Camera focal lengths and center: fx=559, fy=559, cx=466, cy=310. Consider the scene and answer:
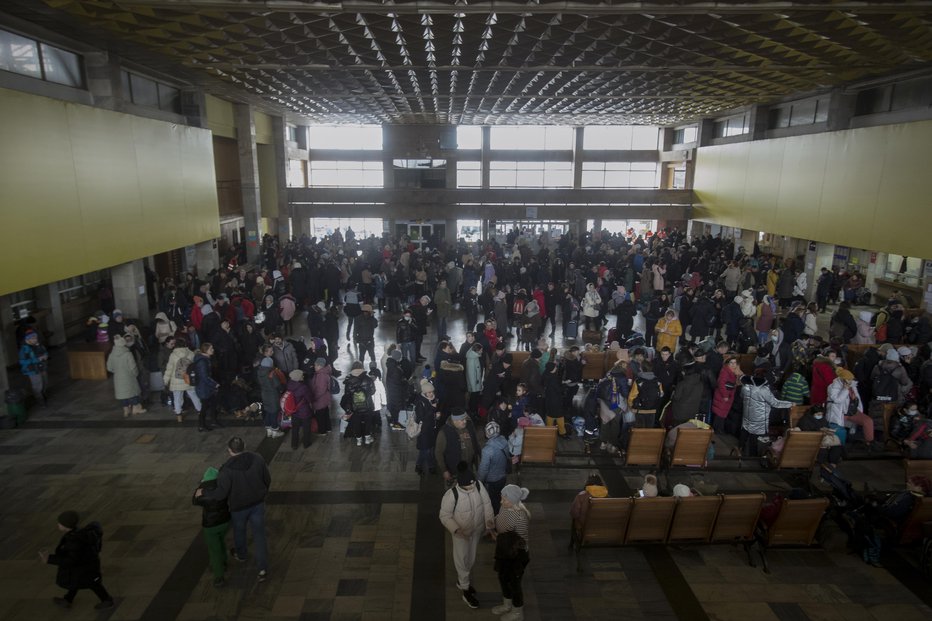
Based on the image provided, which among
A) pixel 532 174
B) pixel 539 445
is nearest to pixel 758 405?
pixel 539 445

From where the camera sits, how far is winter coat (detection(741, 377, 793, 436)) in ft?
27.2

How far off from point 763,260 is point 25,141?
21.4 metres

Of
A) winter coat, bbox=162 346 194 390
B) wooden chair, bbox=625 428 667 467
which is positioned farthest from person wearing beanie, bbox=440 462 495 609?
winter coat, bbox=162 346 194 390

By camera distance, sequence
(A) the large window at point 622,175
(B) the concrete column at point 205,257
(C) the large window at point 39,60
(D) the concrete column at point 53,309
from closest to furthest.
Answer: (C) the large window at point 39,60 < (D) the concrete column at point 53,309 < (B) the concrete column at point 205,257 < (A) the large window at point 622,175

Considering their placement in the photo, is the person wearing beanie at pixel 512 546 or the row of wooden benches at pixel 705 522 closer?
the person wearing beanie at pixel 512 546

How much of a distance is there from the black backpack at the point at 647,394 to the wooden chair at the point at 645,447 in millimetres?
561

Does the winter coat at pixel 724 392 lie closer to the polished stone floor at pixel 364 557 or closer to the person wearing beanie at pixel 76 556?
the polished stone floor at pixel 364 557

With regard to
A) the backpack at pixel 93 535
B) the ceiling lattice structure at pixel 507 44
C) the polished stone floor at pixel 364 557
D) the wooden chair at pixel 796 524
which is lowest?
the polished stone floor at pixel 364 557

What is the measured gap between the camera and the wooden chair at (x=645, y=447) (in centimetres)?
786

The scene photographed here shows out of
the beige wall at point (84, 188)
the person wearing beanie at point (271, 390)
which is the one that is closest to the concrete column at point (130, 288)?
the beige wall at point (84, 188)

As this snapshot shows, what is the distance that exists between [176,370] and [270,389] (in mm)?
1956

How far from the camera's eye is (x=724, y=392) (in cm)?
907

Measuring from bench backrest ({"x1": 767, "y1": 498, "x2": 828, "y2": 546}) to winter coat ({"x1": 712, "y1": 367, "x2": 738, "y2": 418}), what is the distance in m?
2.85

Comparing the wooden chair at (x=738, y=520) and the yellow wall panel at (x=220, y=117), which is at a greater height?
the yellow wall panel at (x=220, y=117)
